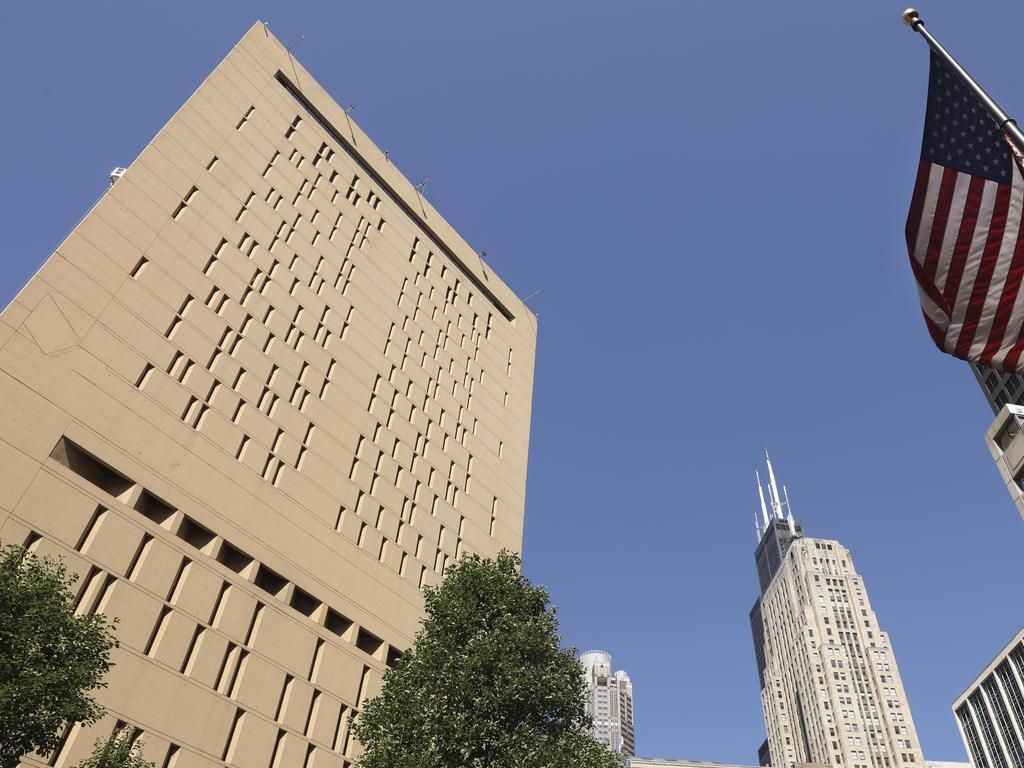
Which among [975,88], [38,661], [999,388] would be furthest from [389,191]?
[999,388]

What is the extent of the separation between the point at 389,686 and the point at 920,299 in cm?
2250

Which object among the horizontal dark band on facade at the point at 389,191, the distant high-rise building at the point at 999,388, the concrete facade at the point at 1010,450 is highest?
the distant high-rise building at the point at 999,388

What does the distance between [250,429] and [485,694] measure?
2475 centimetres

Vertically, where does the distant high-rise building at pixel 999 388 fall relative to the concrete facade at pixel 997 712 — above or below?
above

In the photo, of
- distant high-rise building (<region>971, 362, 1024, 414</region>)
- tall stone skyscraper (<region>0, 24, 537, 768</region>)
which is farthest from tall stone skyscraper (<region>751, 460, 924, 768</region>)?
tall stone skyscraper (<region>0, 24, 537, 768</region>)

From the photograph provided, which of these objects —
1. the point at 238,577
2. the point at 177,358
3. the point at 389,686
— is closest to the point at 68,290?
the point at 177,358

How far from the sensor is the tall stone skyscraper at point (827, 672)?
143 m

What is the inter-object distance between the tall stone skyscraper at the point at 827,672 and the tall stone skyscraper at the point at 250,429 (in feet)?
366

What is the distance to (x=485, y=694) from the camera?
27.0 metres

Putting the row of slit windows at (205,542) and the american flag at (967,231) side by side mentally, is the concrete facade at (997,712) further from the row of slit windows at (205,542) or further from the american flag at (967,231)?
the american flag at (967,231)

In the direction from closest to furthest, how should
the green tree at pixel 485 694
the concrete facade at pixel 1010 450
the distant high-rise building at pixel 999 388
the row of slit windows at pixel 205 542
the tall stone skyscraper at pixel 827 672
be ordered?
the green tree at pixel 485 694 < the row of slit windows at pixel 205 542 < the concrete facade at pixel 1010 450 < the distant high-rise building at pixel 999 388 < the tall stone skyscraper at pixel 827 672

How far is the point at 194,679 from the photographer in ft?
120

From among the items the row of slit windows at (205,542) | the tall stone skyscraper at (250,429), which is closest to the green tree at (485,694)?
the row of slit windows at (205,542)

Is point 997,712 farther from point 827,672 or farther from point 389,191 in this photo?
point 389,191
